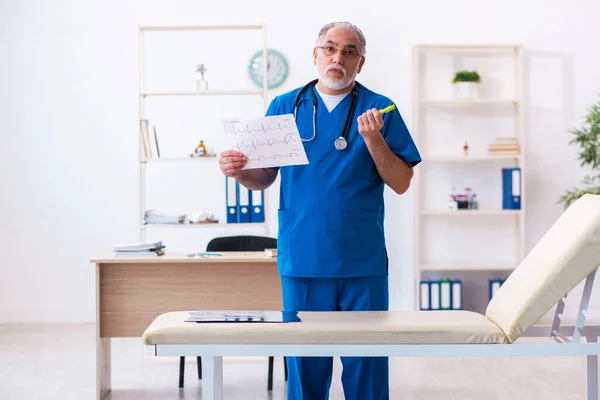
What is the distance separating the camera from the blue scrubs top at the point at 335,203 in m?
2.06

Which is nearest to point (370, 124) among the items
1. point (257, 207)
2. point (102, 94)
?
point (257, 207)

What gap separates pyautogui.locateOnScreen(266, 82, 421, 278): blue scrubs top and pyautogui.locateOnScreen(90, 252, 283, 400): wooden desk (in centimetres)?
121

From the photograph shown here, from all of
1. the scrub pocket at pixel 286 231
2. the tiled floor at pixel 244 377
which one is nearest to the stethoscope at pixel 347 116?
the scrub pocket at pixel 286 231

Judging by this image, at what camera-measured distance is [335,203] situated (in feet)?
6.77

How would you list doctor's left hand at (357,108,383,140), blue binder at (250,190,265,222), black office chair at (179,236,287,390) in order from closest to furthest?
doctor's left hand at (357,108,383,140) → black office chair at (179,236,287,390) → blue binder at (250,190,265,222)

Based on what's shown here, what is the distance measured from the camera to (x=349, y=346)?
1.78m

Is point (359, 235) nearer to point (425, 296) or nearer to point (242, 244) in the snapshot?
point (242, 244)

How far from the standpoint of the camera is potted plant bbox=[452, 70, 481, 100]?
4738 mm

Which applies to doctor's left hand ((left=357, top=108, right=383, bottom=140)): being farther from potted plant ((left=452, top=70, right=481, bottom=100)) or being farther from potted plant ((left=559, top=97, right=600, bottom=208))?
potted plant ((left=452, top=70, right=481, bottom=100))

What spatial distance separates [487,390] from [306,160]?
69.8 inches

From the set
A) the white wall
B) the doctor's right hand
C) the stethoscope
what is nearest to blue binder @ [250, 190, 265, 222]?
the white wall

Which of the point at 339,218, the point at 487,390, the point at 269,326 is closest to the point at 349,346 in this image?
the point at 269,326

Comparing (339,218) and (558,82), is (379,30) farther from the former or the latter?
(339,218)

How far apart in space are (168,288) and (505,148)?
2.46 meters
